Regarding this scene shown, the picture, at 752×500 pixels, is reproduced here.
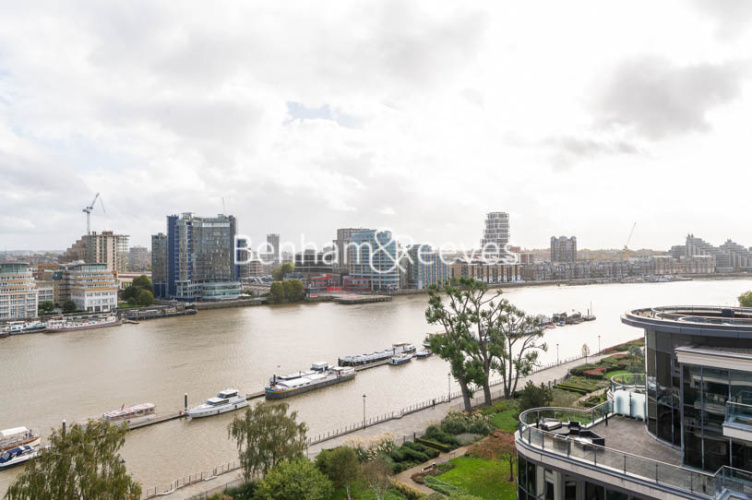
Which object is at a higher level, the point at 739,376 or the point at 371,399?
the point at 739,376

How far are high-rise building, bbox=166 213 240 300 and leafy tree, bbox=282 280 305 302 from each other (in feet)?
20.3

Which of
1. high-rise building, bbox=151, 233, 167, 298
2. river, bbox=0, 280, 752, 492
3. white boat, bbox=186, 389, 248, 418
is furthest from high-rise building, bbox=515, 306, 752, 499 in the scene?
high-rise building, bbox=151, 233, 167, 298

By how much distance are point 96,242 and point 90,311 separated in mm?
33609

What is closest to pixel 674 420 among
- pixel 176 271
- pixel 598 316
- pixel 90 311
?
pixel 598 316

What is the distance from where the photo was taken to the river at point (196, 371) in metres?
13.4

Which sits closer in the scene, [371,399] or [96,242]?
[371,399]

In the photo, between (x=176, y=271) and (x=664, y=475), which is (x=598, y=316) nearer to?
(x=664, y=475)

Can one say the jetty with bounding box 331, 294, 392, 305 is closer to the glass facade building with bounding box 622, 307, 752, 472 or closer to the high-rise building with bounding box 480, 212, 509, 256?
the glass facade building with bounding box 622, 307, 752, 472

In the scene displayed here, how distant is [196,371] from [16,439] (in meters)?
8.19

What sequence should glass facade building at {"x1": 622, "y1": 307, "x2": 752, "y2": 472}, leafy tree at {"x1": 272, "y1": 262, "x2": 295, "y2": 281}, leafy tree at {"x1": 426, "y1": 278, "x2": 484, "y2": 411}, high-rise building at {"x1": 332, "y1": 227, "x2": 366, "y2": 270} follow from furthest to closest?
high-rise building at {"x1": 332, "y1": 227, "x2": 366, "y2": 270} → leafy tree at {"x1": 272, "y1": 262, "x2": 295, "y2": 281} → leafy tree at {"x1": 426, "y1": 278, "x2": 484, "y2": 411} → glass facade building at {"x1": 622, "y1": 307, "x2": 752, "y2": 472}

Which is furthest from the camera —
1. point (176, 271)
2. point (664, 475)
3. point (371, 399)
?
point (176, 271)

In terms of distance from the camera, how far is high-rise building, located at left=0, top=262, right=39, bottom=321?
126 ft

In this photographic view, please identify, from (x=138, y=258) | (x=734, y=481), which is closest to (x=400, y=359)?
(x=734, y=481)

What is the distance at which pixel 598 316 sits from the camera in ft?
130
